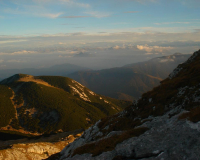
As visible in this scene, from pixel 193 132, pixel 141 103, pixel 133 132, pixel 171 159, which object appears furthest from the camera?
pixel 141 103

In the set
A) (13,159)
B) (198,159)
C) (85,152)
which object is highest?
(198,159)

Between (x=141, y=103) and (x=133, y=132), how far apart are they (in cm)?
1896

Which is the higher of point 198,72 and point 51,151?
point 198,72

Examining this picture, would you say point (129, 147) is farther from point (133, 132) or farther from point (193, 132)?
point (193, 132)

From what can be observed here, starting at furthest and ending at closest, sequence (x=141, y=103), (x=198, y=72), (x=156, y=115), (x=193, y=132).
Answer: (x=141, y=103)
(x=198, y=72)
(x=156, y=115)
(x=193, y=132)

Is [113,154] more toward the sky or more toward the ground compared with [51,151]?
more toward the sky

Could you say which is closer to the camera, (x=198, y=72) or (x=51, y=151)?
(x=198, y=72)

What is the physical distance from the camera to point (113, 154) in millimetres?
19172

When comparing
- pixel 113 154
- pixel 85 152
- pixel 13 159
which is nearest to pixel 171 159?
pixel 113 154

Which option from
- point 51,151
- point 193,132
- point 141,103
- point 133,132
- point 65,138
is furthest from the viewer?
point 65,138

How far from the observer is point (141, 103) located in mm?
40656

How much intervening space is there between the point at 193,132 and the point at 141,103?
24234 mm

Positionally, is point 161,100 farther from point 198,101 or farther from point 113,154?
point 113,154

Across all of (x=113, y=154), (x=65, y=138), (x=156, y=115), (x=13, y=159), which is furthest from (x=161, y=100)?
(x=65, y=138)
